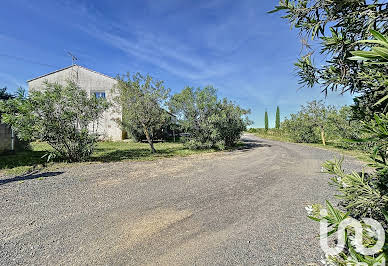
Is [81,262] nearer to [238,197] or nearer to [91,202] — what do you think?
[91,202]

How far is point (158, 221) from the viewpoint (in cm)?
290

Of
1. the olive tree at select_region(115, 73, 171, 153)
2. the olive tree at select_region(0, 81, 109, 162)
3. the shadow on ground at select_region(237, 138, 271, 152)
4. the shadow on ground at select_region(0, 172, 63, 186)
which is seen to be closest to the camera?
the shadow on ground at select_region(0, 172, 63, 186)

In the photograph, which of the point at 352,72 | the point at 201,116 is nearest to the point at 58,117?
the point at 201,116

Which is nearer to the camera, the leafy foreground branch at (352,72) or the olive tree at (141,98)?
the leafy foreground branch at (352,72)

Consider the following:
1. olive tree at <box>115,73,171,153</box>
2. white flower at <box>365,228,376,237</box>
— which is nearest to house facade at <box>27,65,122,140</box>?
olive tree at <box>115,73,171,153</box>

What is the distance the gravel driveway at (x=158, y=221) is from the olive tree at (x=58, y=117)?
2.28 metres

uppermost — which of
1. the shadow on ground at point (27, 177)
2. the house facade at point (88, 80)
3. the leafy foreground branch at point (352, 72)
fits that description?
the house facade at point (88, 80)

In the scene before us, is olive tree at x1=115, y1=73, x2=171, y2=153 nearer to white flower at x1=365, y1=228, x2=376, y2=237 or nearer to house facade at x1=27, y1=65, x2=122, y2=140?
house facade at x1=27, y1=65, x2=122, y2=140

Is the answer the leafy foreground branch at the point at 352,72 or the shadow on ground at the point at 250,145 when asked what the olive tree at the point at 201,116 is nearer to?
the shadow on ground at the point at 250,145

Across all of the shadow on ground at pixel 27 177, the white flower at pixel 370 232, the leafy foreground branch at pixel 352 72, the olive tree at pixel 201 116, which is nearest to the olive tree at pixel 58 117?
the shadow on ground at pixel 27 177

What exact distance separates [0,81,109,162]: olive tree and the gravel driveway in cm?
228

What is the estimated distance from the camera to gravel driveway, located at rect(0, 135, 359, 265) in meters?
2.14

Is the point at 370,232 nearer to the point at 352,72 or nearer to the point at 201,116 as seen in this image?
the point at 352,72

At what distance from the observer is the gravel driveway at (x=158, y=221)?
214cm
